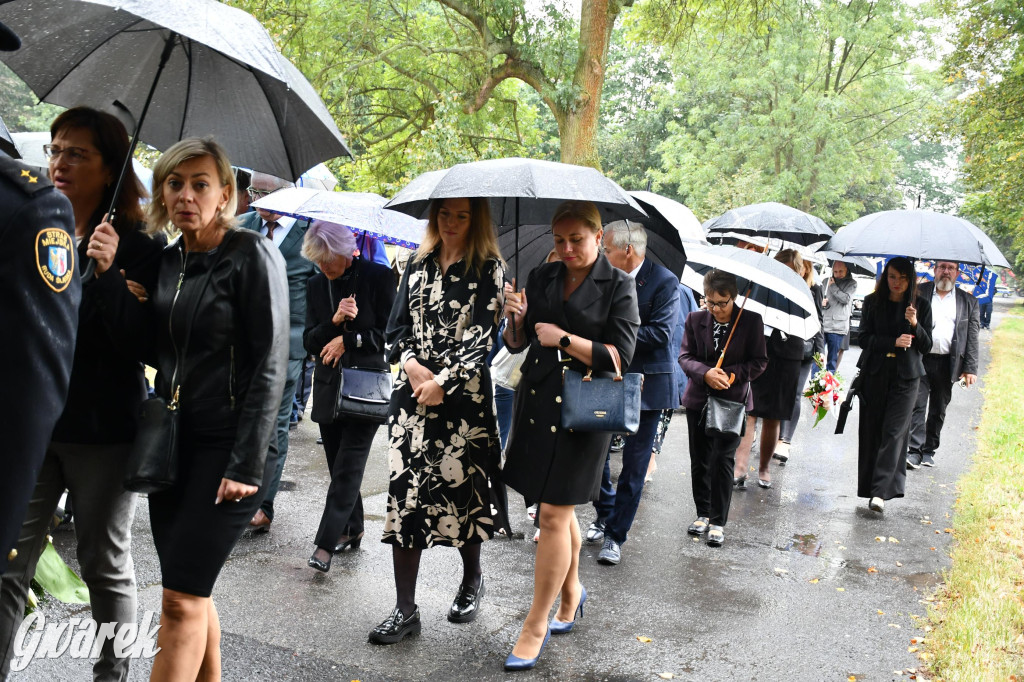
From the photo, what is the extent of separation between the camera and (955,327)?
32.1ft

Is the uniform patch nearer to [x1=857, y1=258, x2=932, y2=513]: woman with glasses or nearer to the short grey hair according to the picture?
the short grey hair

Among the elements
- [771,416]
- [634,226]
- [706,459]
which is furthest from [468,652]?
[771,416]

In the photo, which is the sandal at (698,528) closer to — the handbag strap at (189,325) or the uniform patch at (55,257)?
the handbag strap at (189,325)

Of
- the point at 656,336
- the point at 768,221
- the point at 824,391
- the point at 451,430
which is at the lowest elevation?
the point at 824,391

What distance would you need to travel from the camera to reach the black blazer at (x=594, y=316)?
4.37 meters

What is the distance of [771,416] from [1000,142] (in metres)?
13.8

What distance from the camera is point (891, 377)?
7.86 meters

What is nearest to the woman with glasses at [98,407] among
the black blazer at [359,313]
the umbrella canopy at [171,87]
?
the umbrella canopy at [171,87]

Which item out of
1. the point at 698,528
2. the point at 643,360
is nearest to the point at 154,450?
the point at 643,360

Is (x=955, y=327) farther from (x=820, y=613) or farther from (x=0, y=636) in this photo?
(x=0, y=636)

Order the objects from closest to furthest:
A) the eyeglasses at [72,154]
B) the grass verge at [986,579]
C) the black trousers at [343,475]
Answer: the eyeglasses at [72,154]
the grass verge at [986,579]
the black trousers at [343,475]

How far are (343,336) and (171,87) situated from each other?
6.51ft

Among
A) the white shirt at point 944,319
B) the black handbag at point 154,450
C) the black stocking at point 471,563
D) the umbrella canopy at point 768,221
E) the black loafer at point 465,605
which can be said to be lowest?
the black loafer at point 465,605

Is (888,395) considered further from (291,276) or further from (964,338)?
(291,276)
